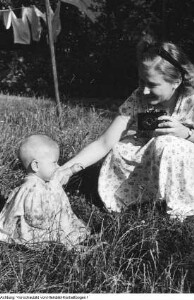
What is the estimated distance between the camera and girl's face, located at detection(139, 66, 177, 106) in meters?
2.83

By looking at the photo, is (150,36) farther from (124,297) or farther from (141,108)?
(124,297)

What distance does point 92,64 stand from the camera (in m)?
9.72

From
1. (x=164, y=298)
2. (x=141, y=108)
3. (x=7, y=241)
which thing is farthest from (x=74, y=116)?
(x=164, y=298)

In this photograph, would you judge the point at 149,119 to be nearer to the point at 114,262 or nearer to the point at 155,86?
the point at 155,86

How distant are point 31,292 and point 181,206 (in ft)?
3.79

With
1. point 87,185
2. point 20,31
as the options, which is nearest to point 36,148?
point 87,185

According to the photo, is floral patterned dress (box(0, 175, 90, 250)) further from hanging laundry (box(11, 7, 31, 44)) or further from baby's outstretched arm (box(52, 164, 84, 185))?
hanging laundry (box(11, 7, 31, 44))

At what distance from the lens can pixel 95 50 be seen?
32.8ft

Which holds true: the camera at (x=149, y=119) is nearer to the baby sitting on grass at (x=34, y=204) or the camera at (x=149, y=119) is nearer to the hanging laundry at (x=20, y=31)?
the baby sitting on grass at (x=34, y=204)

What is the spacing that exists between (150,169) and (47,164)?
73 cm

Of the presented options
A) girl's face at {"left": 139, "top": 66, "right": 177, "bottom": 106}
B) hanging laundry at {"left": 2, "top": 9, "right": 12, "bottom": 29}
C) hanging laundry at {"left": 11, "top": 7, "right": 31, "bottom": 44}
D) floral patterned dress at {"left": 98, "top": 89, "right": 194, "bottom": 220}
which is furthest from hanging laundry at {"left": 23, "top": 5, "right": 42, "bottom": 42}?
girl's face at {"left": 139, "top": 66, "right": 177, "bottom": 106}

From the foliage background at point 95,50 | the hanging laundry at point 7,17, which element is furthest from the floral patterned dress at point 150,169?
the foliage background at point 95,50

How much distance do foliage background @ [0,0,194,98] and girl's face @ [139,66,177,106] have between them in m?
5.72

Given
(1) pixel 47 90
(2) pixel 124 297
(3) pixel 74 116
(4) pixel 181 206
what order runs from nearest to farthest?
(2) pixel 124 297 → (4) pixel 181 206 → (3) pixel 74 116 → (1) pixel 47 90
